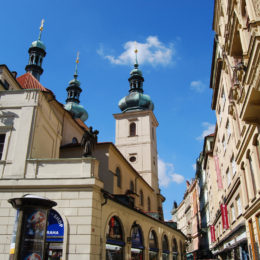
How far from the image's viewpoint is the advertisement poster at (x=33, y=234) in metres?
8.90

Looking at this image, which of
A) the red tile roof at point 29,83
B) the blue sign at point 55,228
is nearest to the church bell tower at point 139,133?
the red tile roof at point 29,83

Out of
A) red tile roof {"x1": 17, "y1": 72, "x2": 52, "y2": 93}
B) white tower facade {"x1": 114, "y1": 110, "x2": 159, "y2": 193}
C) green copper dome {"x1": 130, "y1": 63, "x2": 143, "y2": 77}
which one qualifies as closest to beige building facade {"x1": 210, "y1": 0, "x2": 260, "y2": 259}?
red tile roof {"x1": 17, "y1": 72, "x2": 52, "y2": 93}

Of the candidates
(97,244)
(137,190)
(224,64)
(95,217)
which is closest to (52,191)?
(95,217)

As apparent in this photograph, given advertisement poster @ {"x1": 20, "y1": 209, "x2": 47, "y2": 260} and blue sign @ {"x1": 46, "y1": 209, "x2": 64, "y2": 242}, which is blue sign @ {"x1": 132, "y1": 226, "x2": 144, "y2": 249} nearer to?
blue sign @ {"x1": 46, "y1": 209, "x2": 64, "y2": 242}

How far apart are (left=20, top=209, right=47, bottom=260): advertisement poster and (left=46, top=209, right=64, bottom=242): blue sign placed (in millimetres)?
3625

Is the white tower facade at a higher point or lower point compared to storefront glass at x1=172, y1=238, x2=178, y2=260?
higher

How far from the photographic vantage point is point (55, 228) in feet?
42.4

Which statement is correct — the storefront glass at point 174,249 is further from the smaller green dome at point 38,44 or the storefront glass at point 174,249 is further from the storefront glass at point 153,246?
the smaller green dome at point 38,44

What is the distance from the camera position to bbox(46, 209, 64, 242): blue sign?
12.8 meters

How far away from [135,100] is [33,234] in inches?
1690

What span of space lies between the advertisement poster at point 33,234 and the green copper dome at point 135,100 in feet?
137

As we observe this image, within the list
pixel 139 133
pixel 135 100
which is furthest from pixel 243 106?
pixel 135 100

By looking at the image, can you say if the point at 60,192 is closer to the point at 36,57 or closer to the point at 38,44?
the point at 36,57

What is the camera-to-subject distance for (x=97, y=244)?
1314 cm
